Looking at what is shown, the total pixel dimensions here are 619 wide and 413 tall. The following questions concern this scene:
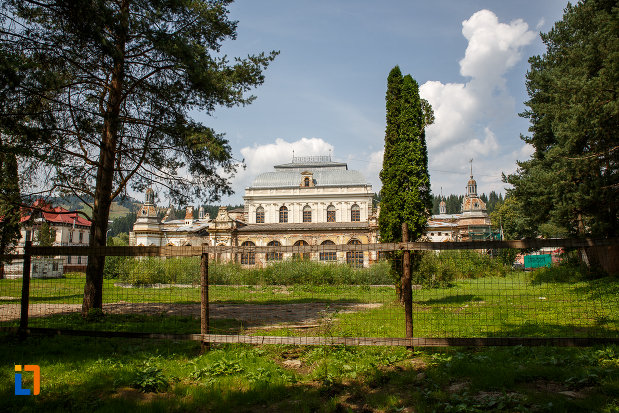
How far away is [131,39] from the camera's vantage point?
31.6 ft

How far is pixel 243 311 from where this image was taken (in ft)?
38.2

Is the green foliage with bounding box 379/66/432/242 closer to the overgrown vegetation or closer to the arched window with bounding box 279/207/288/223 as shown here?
the overgrown vegetation

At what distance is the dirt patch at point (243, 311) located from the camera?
9.52 metres

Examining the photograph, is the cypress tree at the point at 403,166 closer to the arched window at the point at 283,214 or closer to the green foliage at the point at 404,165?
the green foliage at the point at 404,165

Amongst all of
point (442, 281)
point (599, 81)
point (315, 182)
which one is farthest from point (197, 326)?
point (315, 182)

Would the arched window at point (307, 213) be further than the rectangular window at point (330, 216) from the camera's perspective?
Yes

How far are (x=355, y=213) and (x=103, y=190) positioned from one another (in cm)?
3509

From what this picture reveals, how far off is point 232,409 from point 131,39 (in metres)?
9.03

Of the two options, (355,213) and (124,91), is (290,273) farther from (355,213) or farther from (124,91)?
(355,213)

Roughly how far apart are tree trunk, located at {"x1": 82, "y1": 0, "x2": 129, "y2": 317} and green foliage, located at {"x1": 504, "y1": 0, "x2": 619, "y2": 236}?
40.8ft

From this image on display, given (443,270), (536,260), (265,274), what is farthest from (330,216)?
(443,270)

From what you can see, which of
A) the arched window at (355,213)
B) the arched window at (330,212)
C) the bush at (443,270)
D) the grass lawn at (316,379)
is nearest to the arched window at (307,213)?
the arched window at (330,212)

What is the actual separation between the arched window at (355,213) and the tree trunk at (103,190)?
114 feet

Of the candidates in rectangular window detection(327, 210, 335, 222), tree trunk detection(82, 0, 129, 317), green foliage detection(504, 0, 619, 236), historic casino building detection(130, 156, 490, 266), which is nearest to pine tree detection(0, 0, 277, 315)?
tree trunk detection(82, 0, 129, 317)
